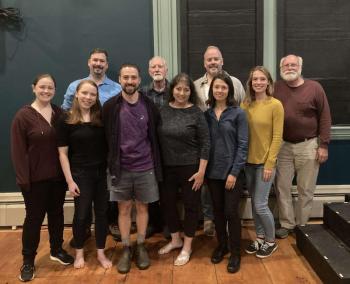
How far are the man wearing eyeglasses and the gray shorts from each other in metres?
1.19

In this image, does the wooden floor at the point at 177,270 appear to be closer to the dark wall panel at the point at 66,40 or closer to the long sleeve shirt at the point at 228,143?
the long sleeve shirt at the point at 228,143

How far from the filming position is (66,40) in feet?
11.4

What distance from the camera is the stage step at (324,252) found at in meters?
2.34

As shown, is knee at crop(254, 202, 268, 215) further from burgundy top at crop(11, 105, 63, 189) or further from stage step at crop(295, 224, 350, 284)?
burgundy top at crop(11, 105, 63, 189)

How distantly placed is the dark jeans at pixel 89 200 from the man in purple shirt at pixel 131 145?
82 millimetres

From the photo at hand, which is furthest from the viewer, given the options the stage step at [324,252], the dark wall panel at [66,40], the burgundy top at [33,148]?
the dark wall panel at [66,40]

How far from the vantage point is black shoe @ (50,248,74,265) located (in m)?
2.81

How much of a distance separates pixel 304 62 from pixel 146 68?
1462 mm

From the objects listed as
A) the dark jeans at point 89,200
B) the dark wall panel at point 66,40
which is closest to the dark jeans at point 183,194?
the dark jeans at point 89,200

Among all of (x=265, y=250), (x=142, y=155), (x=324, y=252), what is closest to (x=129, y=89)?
(x=142, y=155)

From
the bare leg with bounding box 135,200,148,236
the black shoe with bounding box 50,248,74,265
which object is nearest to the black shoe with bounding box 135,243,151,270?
the bare leg with bounding box 135,200,148,236

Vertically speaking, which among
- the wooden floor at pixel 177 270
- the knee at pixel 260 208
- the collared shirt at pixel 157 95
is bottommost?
the wooden floor at pixel 177 270

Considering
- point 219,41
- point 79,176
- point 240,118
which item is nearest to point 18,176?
point 79,176

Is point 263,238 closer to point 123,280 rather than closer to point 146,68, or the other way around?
point 123,280
